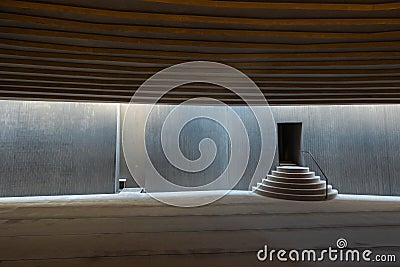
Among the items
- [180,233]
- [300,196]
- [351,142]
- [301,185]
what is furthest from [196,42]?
[351,142]

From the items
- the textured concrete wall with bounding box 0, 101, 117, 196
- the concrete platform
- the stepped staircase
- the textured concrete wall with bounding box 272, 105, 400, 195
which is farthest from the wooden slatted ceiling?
the concrete platform

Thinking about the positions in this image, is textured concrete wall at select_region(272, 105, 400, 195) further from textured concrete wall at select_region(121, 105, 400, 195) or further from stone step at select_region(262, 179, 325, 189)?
stone step at select_region(262, 179, 325, 189)

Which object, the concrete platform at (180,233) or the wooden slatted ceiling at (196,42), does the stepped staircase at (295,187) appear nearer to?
the concrete platform at (180,233)

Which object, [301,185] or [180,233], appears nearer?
[180,233]

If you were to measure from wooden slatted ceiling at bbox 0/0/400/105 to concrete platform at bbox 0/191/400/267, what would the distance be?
2797 millimetres

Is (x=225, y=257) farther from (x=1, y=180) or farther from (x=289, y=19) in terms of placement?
(x=1, y=180)

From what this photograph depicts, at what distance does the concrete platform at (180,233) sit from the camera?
2.72 meters

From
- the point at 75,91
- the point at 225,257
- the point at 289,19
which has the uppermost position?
the point at 289,19

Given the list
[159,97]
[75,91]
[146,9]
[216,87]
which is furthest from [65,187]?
[146,9]

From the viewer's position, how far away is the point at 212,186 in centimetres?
877

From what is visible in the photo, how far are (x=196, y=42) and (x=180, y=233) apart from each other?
3.04 metres

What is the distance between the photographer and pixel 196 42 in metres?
4.05

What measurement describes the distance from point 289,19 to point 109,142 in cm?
634

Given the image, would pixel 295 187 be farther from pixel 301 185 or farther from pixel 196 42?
pixel 196 42
